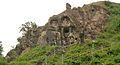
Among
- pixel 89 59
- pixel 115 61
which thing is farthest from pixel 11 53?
pixel 115 61

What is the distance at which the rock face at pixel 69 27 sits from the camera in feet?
136

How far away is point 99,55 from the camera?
27.5 m

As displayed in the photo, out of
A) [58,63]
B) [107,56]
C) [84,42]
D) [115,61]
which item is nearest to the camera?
[115,61]

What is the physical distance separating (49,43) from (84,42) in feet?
33.1

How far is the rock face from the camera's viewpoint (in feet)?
136

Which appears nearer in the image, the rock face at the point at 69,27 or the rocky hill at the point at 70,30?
the rocky hill at the point at 70,30

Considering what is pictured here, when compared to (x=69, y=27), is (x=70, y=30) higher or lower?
lower

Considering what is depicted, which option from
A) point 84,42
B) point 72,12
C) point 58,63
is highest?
point 72,12

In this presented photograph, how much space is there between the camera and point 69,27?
4338cm

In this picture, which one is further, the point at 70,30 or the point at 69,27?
the point at 69,27

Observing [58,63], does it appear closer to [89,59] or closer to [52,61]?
[52,61]

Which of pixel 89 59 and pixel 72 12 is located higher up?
pixel 72 12

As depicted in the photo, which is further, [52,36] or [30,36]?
[30,36]

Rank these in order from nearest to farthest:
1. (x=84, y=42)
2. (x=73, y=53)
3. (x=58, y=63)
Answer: (x=58, y=63), (x=73, y=53), (x=84, y=42)
